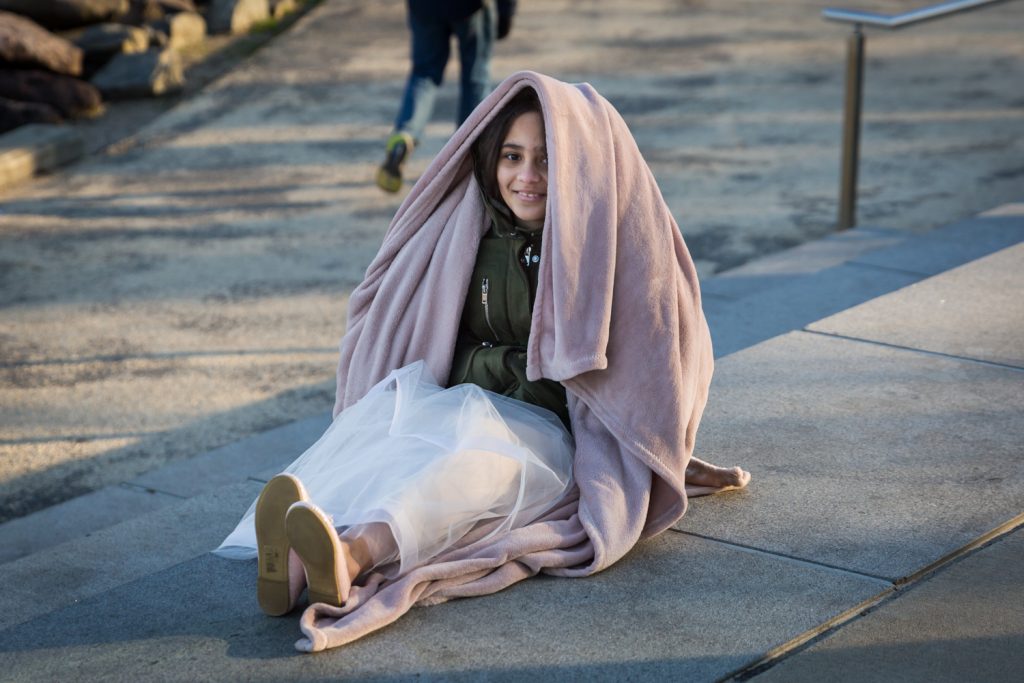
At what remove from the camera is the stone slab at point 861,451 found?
3420 mm

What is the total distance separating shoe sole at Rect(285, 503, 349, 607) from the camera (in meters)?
2.92

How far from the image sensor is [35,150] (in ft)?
28.4

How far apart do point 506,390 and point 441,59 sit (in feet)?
15.0

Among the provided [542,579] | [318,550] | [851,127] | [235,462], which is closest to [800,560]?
[542,579]

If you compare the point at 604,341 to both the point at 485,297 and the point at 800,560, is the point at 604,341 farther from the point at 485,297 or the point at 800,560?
the point at 800,560

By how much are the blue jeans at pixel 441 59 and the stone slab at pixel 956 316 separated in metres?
3.27

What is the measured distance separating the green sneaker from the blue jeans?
4.2 inches

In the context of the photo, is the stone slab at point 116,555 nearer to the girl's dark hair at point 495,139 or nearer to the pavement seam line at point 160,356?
the girl's dark hair at point 495,139

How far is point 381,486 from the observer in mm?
3160

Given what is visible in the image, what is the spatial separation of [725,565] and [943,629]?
55cm

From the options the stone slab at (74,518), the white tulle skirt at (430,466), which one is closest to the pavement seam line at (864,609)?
the white tulle skirt at (430,466)

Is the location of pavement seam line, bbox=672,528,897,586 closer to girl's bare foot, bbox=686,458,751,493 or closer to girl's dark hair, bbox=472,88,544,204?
girl's bare foot, bbox=686,458,751,493

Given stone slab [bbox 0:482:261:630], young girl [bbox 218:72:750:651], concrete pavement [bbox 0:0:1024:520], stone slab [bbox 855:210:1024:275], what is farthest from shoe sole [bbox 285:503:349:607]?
stone slab [bbox 855:210:1024:275]

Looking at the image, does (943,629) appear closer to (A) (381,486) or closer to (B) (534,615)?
(B) (534,615)
